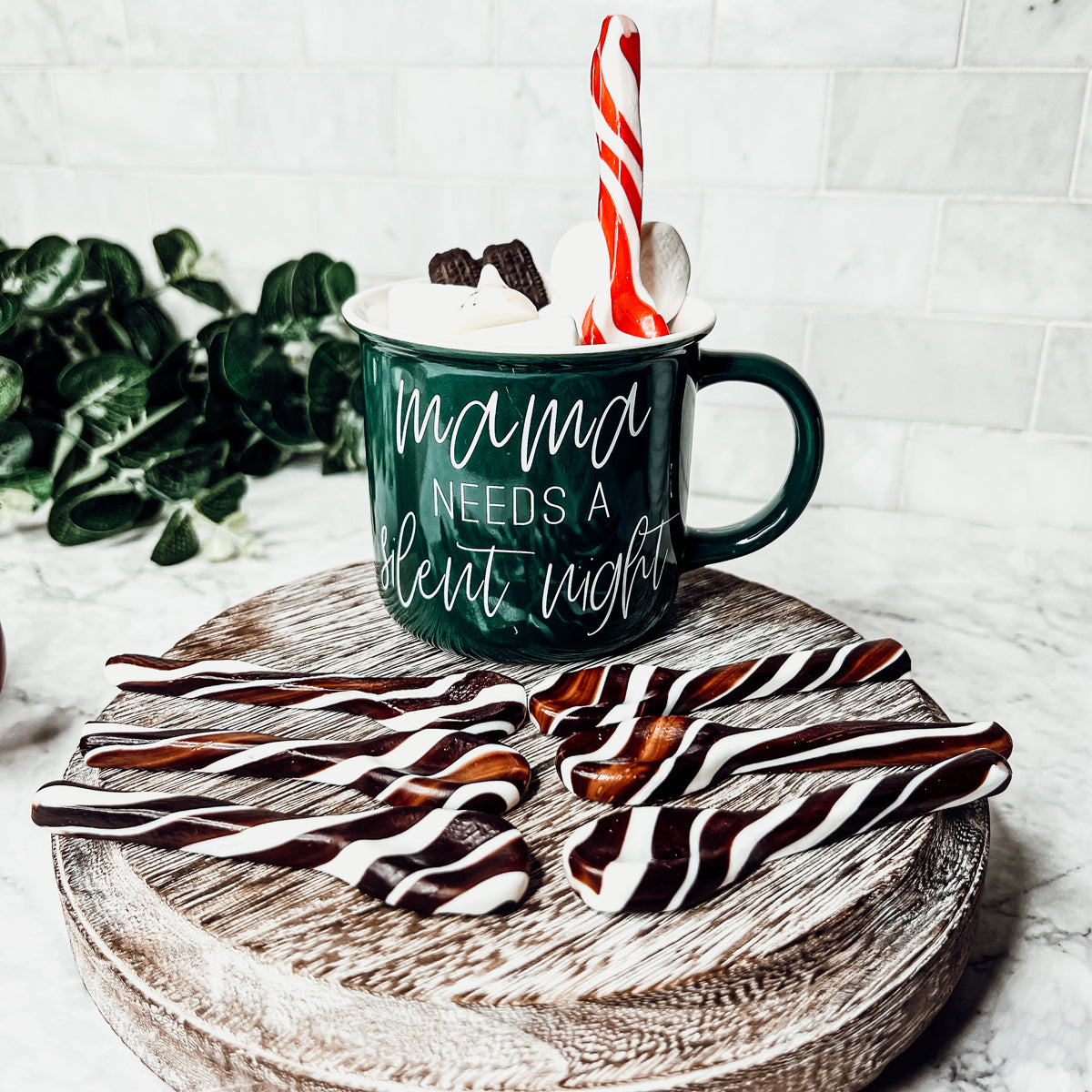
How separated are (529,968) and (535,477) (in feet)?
0.81

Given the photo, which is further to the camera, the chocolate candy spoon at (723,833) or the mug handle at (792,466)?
the mug handle at (792,466)

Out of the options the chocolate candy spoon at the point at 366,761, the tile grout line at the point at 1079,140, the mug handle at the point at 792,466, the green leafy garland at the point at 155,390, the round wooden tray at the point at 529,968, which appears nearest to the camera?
the round wooden tray at the point at 529,968

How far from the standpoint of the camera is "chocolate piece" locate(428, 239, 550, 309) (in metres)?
0.62

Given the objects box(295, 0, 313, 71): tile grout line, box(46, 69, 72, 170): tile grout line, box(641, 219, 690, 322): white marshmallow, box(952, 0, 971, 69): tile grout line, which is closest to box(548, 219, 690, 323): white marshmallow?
box(641, 219, 690, 322): white marshmallow

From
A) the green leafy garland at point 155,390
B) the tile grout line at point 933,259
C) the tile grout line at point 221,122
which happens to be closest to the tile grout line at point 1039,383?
the tile grout line at point 933,259

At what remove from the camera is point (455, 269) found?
63 cm

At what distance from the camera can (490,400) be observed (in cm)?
53

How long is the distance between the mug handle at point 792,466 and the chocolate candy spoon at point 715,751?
0.17 metres

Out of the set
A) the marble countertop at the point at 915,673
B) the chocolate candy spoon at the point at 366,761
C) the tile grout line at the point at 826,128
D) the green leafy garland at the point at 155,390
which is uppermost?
the tile grout line at the point at 826,128

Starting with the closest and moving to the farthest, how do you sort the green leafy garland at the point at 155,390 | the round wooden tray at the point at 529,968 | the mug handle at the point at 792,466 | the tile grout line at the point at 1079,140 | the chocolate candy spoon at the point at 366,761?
the round wooden tray at the point at 529,968
the chocolate candy spoon at the point at 366,761
the mug handle at the point at 792,466
the tile grout line at the point at 1079,140
the green leafy garland at the point at 155,390

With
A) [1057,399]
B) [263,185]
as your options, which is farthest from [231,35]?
[1057,399]

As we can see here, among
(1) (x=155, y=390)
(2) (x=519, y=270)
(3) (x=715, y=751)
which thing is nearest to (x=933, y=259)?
(2) (x=519, y=270)

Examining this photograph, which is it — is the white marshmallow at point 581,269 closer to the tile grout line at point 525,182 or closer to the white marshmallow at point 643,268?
the white marshmallow at point 643,268

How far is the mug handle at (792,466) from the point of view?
600mm
